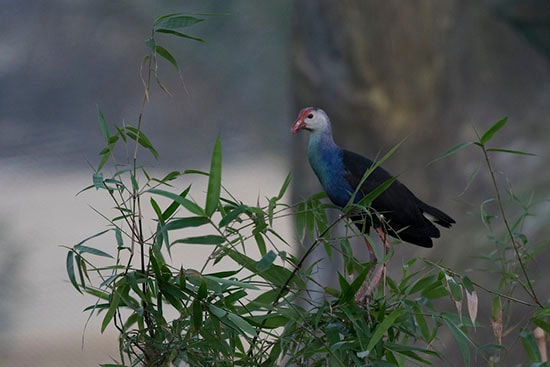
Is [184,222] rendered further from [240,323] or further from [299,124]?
[299,124]

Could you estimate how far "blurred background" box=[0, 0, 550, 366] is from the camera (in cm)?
207

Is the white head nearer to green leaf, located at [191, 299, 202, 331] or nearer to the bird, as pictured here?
the bird

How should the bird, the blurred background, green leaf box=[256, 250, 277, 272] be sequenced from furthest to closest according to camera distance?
the blurred background, the bird, green leaf box=[256, 250, 277, 272]

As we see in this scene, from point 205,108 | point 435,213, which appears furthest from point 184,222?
point 205,108

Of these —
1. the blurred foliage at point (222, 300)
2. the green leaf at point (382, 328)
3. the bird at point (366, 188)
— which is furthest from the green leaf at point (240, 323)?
the bird at point (366, 188)

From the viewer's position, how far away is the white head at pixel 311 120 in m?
1.12

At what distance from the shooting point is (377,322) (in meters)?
0.94

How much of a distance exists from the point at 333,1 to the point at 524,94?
858 millimetres

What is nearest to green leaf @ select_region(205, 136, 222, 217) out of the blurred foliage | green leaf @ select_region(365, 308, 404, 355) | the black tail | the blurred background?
the blurred foliage

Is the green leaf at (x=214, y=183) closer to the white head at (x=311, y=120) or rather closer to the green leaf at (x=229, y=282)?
the green leaf at (x=229, y=282)

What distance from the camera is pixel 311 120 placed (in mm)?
1122

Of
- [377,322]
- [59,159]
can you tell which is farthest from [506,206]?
[377,322]

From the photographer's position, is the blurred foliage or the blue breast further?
the blue breast

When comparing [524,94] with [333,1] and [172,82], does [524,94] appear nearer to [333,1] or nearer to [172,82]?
[333,1]
